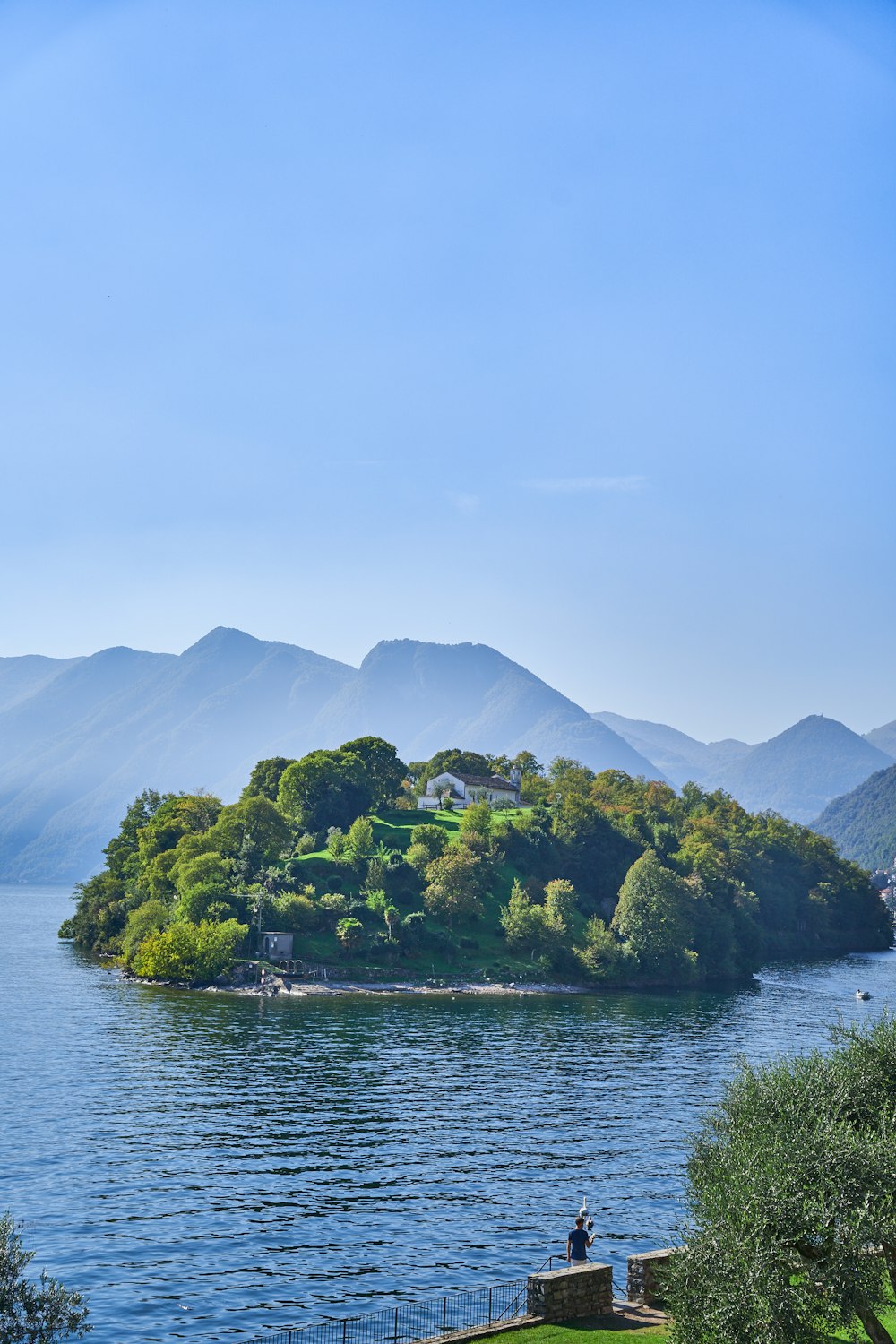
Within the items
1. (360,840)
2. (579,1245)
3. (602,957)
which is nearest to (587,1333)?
(579,1245)

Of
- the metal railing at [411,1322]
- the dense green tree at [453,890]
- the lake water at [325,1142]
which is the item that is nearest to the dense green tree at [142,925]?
the lake water at [325,1142]

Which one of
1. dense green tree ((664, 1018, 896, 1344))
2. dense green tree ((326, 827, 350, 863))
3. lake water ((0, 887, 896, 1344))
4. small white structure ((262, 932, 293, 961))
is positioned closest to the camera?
dense green tree ((664, 1018, 896, 1344))

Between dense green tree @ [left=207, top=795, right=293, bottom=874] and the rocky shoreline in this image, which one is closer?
the rocky shoreline

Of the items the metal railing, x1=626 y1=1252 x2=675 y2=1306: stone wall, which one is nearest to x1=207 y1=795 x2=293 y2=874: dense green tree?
the metal railing

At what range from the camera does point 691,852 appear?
19788 cm

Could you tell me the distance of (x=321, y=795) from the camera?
18625cm

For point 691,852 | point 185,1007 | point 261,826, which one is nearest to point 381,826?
point 261,826

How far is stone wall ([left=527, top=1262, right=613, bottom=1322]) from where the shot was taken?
35312 mm

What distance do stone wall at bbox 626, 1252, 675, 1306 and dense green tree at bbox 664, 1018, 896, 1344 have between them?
5892 mm

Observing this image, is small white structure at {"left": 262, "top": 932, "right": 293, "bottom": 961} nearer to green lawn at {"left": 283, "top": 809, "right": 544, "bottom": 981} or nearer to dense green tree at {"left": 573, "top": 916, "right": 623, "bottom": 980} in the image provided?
green lawn at {"left": 283, "top": 809, "right": 544, "bottom": 981}

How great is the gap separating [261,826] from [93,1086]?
88.3m

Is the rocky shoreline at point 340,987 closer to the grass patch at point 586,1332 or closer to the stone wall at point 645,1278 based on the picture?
the stone wall at point 645,1278

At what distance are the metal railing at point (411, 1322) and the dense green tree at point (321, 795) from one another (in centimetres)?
14093

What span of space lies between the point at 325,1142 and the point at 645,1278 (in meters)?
33.9
